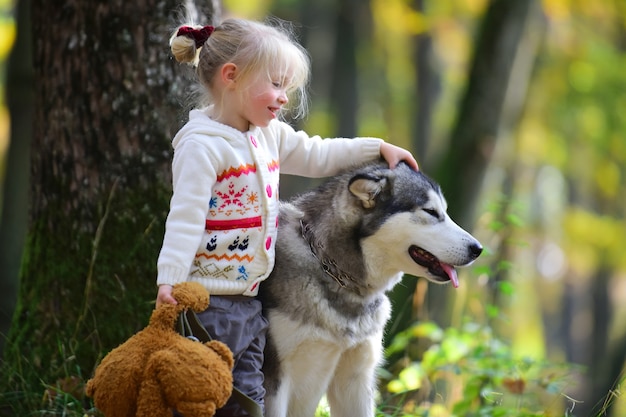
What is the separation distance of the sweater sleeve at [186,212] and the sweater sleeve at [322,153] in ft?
2.17

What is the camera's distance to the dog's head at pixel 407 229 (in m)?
3.69

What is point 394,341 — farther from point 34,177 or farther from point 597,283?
point 597,283

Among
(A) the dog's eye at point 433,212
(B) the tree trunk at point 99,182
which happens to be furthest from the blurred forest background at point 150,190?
(A) the dog's eye at point 433,212

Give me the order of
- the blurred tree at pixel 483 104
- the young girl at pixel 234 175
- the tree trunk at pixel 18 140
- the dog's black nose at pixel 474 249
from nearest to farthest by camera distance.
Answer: the young girl at pixel 234 175 < the dog's black nose at pixel 474 249 < the tree trunk at pixel 18 140 < the blurred tree at pixel 483 104

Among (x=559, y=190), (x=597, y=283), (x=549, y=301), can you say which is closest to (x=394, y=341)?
(x=597, y=283)

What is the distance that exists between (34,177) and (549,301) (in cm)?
2571

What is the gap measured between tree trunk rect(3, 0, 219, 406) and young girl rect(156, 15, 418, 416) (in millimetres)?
1019

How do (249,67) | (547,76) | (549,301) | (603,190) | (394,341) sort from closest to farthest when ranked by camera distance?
(249,67) < (394,341) < (547,76) < (603,190) < (549,301)

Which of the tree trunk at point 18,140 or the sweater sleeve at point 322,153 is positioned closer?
the sweater sleeve at point 322,153

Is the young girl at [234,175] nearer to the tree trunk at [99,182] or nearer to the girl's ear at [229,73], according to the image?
the girl's ear at [229,73]

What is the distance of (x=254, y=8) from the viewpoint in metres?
16.4

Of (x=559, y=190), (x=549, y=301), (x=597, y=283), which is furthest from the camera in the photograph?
(x=549, y=301)

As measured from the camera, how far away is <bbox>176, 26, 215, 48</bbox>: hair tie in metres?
3.57

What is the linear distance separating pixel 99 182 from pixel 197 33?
1339mm
